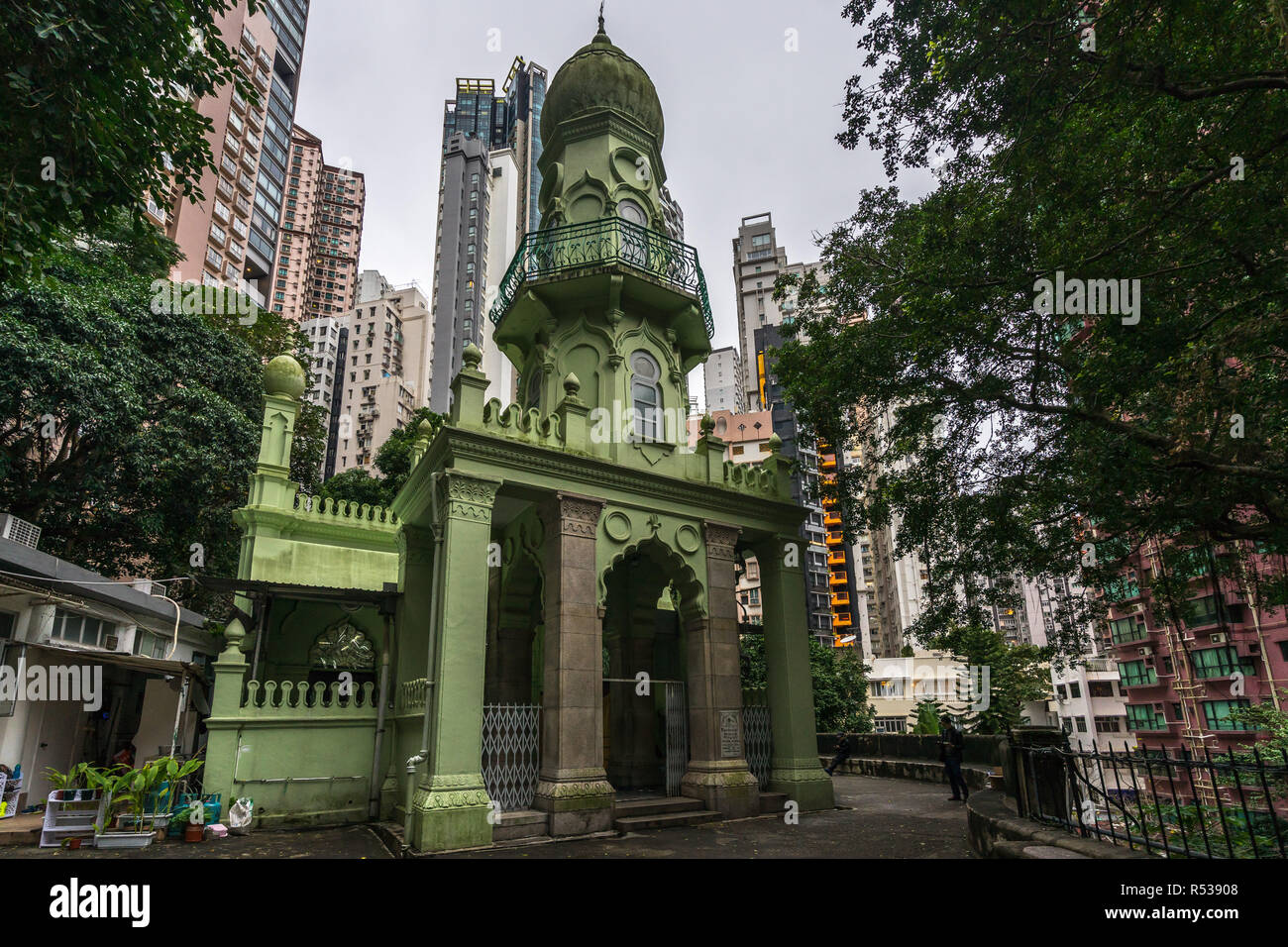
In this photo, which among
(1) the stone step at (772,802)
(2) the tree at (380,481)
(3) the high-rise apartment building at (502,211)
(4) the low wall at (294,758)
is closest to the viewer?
(4) the low wall at (294,758)

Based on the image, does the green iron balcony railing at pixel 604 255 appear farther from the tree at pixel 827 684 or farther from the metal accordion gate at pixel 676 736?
the tree at pixel 827 684

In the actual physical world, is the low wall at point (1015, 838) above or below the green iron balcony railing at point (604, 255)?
below

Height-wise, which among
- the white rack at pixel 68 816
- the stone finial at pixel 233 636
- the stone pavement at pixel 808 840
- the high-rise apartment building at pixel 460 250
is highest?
the high-rise apartment building at pixel 460 250

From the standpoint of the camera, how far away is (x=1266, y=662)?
36.3 metres

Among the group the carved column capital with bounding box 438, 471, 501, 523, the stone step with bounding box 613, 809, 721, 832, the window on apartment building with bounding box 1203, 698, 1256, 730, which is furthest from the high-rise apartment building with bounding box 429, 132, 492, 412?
the stone step with bounding box 613, 809, 721, 832

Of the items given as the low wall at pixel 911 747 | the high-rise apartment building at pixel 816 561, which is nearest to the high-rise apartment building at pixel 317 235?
the high-rise apartment building at pixel 816 561

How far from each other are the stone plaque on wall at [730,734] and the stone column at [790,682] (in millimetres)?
1548

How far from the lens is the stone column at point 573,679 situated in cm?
1227

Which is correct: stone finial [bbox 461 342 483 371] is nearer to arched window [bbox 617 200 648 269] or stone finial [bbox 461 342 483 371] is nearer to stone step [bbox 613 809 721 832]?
arched window [bbox 617 200 648 269]

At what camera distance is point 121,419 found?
79.1 feet

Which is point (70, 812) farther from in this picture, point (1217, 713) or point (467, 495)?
point (1217, 713)

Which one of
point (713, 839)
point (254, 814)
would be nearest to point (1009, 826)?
point (713, 839)

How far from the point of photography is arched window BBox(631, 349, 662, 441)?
54.3ft

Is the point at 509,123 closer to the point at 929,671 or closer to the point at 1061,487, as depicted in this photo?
the point at 929,671
